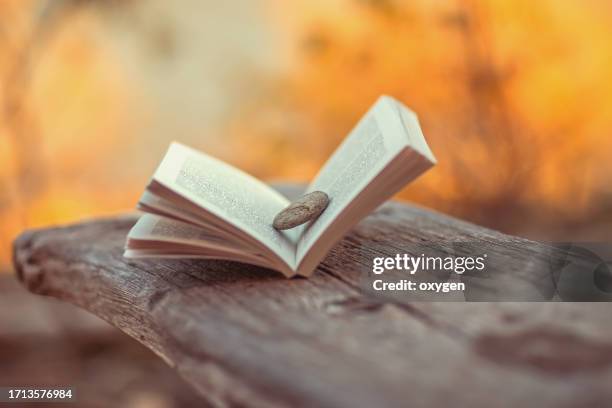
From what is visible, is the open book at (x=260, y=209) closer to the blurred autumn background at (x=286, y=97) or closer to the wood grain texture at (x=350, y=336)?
the wood grain texture at (x=350, y=336)

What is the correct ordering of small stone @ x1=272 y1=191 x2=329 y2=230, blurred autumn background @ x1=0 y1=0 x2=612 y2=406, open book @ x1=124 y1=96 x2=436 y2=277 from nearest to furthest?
open book @ x1=124 y1=96 x2=436 y2=277, small stone @ x1=272 y1=191 x2=329 y2=230, blurred autumn background @ x1=0 y1=0 x2=612 y2=406

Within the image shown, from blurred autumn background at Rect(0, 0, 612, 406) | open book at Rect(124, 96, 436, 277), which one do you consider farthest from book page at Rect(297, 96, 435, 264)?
blurred autumn background at Rect(0, 0, 612, 406)

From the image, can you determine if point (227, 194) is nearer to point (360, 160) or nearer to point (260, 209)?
point (260, 209)

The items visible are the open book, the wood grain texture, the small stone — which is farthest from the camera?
the small stone

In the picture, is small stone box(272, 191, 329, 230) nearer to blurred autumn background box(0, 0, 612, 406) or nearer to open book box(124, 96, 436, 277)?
open book box(124, 96, 436, 277)

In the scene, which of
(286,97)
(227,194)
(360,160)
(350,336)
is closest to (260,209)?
(227,194)

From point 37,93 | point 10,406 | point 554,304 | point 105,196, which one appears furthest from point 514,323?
point 37,93
